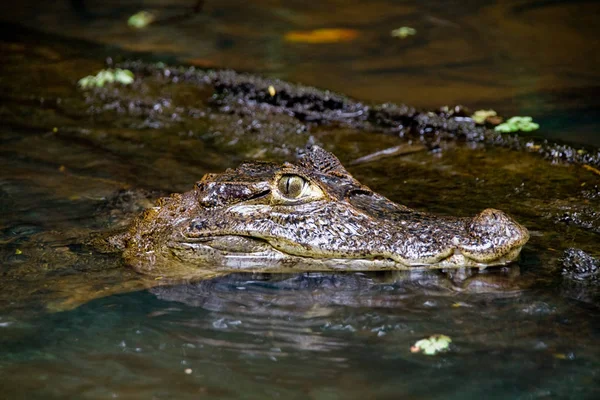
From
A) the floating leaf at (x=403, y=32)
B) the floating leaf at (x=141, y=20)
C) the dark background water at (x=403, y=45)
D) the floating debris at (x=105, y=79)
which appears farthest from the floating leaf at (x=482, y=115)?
the floating leaf at (x=141, y=20)

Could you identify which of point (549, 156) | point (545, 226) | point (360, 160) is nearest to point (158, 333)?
point (545, 226)

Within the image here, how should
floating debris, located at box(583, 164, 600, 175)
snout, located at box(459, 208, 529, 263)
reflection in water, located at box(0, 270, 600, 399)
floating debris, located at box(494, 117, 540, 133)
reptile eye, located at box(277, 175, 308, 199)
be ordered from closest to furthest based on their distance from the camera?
reflection in water, located at box(0, 270, 600, 399) < snout, located at box(459, 208, 529, 263) < reptile eye, located at box(277, 175, 308, 199) < floating debris, located at box(583, 164, 600, 175) < floating debris, located at box(494, 117, 540, 133)

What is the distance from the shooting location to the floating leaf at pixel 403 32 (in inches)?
422

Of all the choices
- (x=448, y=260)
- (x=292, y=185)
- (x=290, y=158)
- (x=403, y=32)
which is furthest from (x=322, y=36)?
(x=448, y=260)

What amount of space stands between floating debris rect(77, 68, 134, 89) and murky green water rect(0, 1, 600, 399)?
21 centimetres

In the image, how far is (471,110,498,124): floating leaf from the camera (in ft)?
25.5

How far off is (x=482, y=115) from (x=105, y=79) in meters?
5.06

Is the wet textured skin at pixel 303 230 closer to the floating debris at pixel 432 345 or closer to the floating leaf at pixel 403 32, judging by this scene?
the floating debris at pixel 432 345

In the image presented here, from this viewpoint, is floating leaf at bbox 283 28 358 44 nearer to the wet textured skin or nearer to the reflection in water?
the wet textured skin

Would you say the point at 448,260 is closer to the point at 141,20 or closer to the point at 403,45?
the point at 403,45

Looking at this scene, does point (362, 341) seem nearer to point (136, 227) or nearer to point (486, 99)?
point (136, 227)

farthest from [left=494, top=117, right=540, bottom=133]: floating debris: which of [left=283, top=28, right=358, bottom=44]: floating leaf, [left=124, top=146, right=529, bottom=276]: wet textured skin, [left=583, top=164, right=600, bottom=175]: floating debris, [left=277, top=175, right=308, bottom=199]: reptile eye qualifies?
[left=283, top=28, right=358, bottom=44]: floating leaf

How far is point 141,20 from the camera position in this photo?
12.3 m

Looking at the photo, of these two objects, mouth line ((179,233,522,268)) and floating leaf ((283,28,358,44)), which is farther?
floating leaf ((283,28,358,44))
